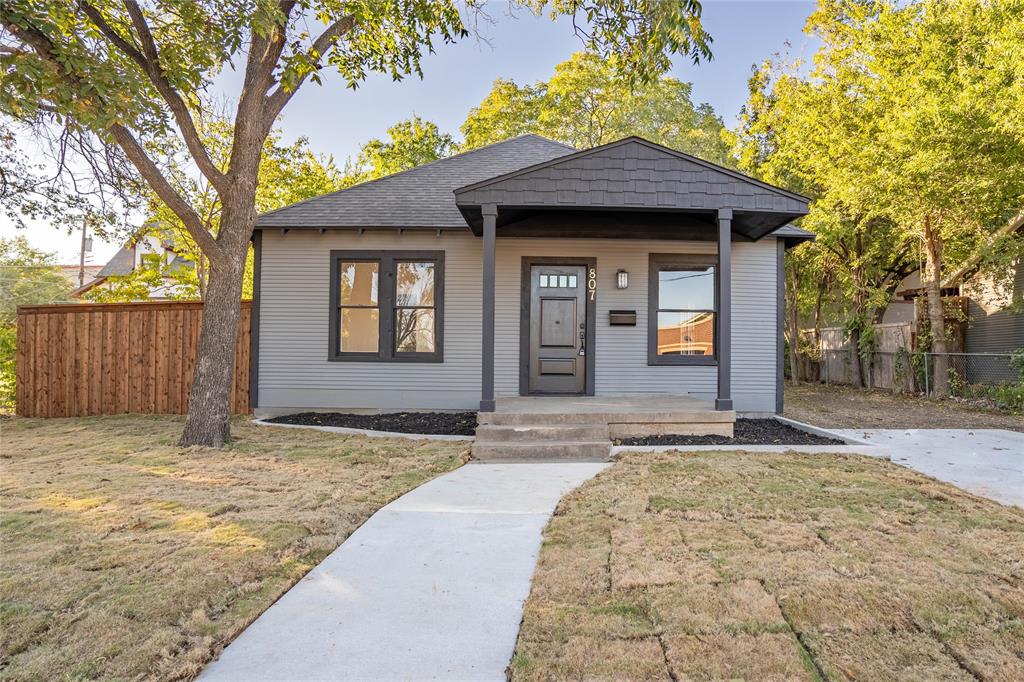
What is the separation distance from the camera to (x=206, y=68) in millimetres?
6277

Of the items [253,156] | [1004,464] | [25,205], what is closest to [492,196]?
[253,156]

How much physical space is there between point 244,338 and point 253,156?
3.57 metres

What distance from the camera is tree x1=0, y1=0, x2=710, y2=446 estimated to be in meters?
4.93

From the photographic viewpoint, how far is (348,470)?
190 inches

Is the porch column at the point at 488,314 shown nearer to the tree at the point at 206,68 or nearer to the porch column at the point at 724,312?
the tree at the point at 206,68

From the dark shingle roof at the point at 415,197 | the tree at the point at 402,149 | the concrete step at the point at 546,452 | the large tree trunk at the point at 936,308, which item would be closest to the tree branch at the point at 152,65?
the dark shingle roof at the point at 415,197

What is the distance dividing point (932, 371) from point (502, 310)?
32.4 ft

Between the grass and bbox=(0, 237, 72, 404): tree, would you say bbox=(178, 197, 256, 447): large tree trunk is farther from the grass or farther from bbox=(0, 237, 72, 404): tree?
bbox=(0, 237, 72, 404): tree

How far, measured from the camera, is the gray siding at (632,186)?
632 cm

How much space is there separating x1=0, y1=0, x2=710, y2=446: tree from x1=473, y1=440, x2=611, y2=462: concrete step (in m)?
3.02

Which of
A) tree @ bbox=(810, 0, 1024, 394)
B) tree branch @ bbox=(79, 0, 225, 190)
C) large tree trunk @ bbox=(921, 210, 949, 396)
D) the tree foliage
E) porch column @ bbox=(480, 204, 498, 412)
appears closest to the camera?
tree branch @ bbox=(79, 0, 225, 190)

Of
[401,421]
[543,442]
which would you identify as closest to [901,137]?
[543,442]

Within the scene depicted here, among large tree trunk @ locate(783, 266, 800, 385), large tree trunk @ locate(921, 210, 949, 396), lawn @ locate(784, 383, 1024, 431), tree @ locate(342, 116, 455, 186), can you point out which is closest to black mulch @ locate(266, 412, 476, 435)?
lawn @ locate(784, 383, 1024, 431)

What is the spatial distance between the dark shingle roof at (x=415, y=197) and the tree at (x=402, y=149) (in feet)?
36.5
